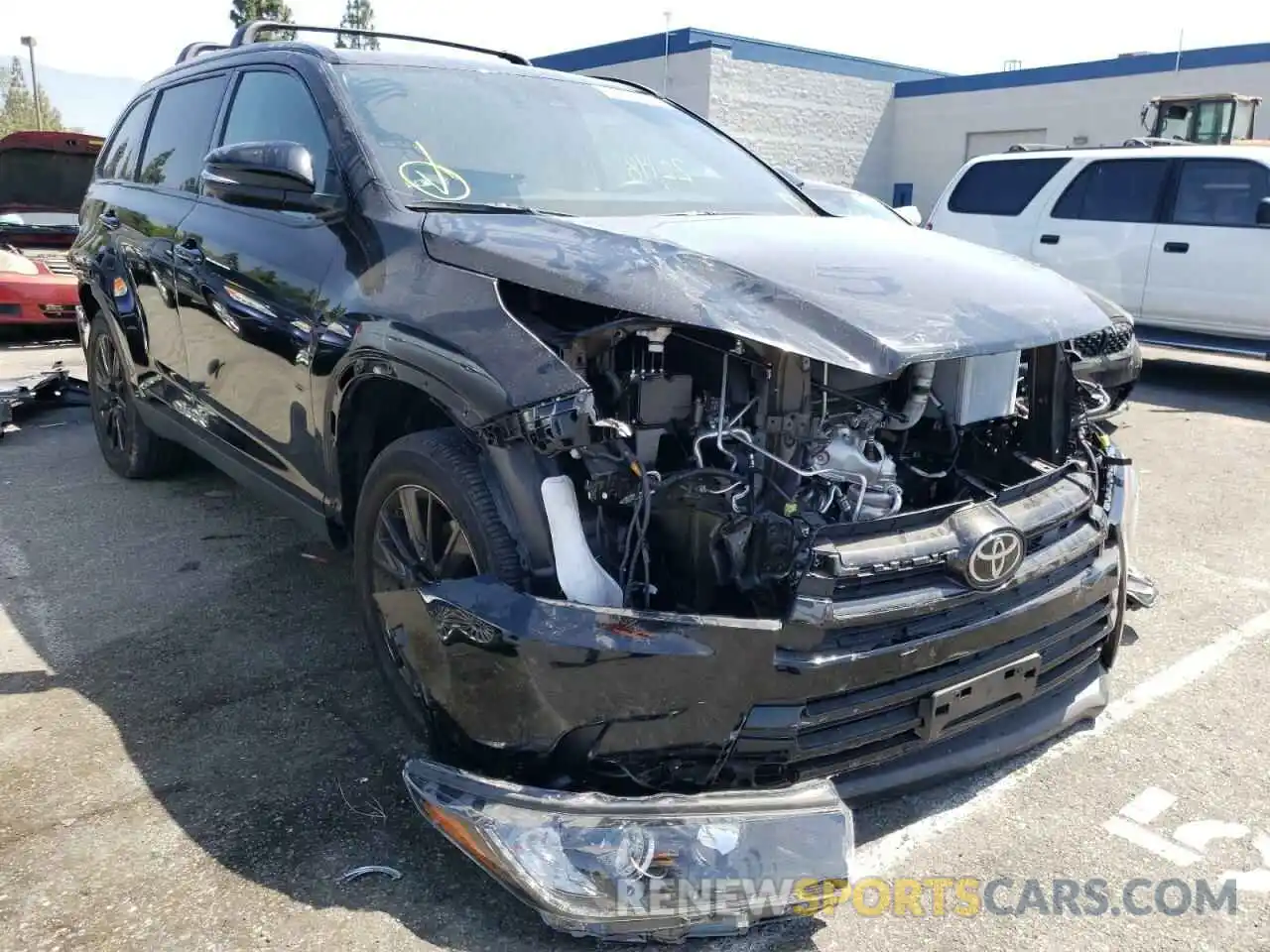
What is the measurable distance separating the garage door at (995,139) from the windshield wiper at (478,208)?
22737 mm

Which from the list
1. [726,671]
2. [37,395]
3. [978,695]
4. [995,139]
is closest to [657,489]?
[726,671]

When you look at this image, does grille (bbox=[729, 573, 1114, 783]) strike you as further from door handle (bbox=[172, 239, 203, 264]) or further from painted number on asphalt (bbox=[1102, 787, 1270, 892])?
door handle (bbox=[172, 239, 203, 264])

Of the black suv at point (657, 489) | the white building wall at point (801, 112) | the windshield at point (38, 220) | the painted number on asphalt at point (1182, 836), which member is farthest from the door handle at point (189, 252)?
the white building wall at point (801, 112)

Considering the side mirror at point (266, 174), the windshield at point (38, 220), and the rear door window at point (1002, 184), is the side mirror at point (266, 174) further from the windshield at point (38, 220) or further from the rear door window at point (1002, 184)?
the rear door window at point (1002, 184)

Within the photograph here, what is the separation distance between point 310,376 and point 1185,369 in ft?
31.1

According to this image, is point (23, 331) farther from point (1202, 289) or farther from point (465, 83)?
point (1202, 289)

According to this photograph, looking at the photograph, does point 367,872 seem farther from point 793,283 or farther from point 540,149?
point 540,149

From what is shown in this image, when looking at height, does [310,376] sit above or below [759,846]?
above

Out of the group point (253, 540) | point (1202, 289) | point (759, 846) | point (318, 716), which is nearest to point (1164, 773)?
point (759, 846)

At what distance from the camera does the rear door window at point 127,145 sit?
16.9 feet

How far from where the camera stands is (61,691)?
334 centimetres

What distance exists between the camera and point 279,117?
3.66 metres

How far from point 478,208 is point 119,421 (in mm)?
3465

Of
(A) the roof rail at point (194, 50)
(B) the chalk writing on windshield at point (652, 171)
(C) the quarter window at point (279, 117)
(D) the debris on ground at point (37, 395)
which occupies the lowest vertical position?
(D) the debris on ground at point (37, 395)
